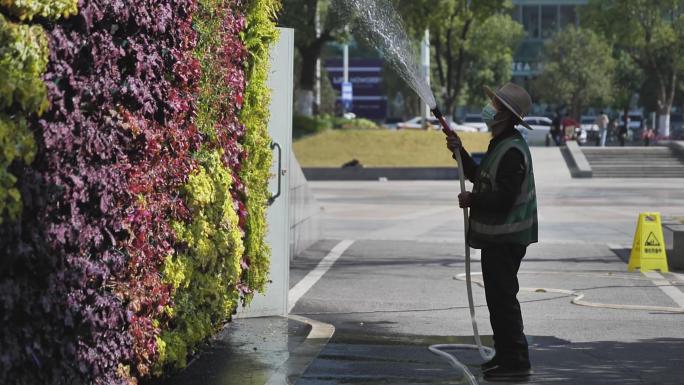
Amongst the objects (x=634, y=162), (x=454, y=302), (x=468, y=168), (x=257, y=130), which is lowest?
(x=634, y=162)

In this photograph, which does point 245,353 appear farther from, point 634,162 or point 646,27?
point 646,27

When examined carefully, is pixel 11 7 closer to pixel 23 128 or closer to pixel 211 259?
pixel 23 128

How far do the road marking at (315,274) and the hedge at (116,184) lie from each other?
3.06 m

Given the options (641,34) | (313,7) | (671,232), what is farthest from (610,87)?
(671,232)

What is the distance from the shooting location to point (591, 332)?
10.1 m

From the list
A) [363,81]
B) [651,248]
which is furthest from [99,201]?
[363,81]

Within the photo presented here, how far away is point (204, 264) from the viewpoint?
25.7ft

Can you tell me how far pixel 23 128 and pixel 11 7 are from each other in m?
0.43

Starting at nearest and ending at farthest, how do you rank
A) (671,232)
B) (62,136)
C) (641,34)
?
(62,136) < (671,232) < (641,34)

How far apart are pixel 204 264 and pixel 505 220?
5.93ft

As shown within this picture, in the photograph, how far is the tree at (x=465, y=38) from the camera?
51.8 metres

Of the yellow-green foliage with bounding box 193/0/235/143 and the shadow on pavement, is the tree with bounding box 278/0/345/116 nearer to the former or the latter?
the shadow on pavement

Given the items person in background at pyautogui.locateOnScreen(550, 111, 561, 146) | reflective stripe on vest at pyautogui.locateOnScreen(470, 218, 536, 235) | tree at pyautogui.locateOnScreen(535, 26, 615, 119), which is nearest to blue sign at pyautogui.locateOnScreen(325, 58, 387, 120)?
tree at pyautogui.locateOnScreen(535, 26, 615, 119)

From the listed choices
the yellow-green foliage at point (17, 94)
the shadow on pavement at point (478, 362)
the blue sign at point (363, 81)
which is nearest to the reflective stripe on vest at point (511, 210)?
the shadow on pavement at point (478, 362)
